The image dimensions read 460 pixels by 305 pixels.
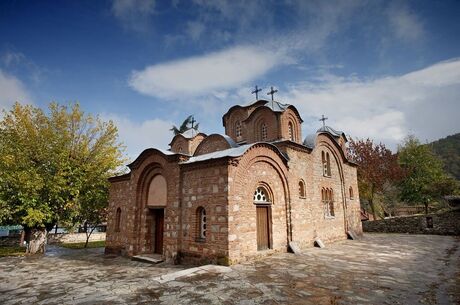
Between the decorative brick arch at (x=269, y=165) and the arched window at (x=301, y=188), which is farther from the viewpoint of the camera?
the arched window at (x=301, y=188)

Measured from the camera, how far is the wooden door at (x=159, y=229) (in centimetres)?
1179

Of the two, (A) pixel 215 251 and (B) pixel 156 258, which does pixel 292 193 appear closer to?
(A) pixel 215 251

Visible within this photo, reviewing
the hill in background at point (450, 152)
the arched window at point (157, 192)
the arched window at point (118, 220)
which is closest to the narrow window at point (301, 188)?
the arched window at point (157, 192)

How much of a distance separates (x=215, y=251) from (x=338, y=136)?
15143 mm

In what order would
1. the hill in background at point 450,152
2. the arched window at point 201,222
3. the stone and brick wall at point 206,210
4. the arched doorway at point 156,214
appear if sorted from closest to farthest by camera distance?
the stone and brick wall at point 206,210, the arched window at point 201,222, the arched doorway at point 156,214, the hill in background at point 450,152

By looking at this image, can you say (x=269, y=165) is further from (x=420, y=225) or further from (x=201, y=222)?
(x=420, y=225)

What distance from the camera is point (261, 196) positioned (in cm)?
1099

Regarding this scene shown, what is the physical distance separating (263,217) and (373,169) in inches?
798

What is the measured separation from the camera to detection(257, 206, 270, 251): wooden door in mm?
10594

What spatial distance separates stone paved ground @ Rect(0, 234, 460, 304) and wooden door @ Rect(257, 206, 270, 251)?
2.15 ft

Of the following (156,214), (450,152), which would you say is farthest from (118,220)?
(450,152)

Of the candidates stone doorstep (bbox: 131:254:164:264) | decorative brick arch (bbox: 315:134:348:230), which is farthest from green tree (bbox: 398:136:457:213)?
stone doorstep (bbox: 131:254:164:264)

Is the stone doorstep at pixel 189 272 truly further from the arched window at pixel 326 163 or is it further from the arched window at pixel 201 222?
the arched window at pixel 326 163

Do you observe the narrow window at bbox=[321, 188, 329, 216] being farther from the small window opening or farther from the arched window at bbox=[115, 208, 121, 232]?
the arched window at bbox=[115, 208, 121, 232]
